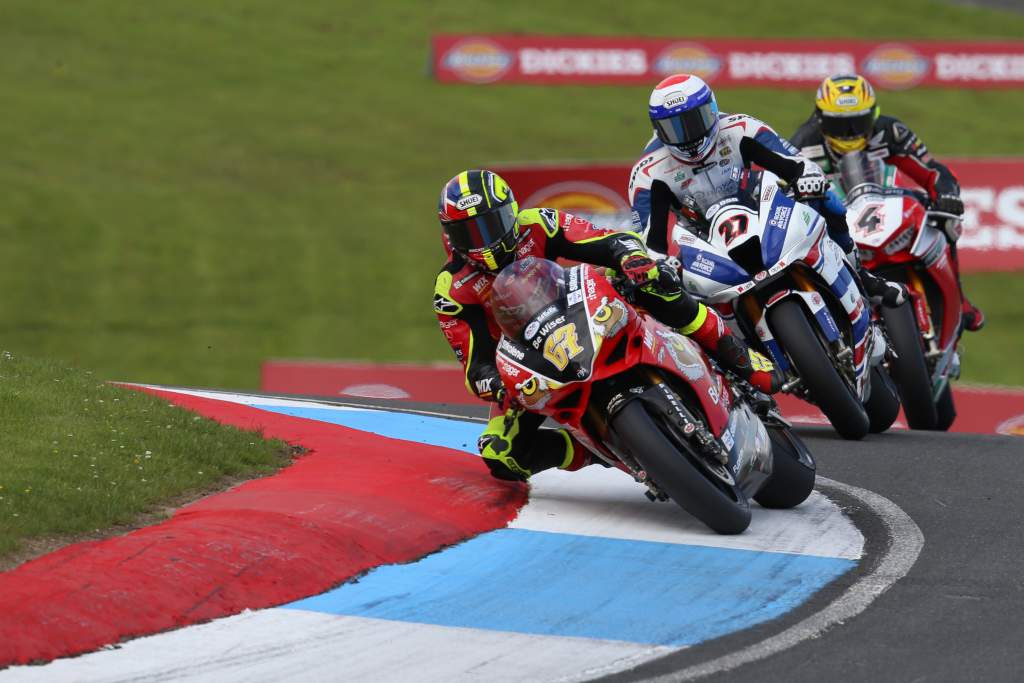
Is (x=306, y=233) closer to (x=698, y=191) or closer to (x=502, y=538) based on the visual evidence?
(x=698, y=191)

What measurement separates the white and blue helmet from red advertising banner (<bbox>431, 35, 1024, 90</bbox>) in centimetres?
1944

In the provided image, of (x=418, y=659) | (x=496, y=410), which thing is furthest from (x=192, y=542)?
(x=496, y=410)

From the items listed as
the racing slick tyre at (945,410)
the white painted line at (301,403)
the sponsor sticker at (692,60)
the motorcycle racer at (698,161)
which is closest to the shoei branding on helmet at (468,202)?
the motorcycle racer at (698,161)

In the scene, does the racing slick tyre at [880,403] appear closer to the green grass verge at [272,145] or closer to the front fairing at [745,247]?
the front fairing at [745,247]

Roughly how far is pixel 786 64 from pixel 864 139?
60.3 ft

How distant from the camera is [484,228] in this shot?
716 centimetres

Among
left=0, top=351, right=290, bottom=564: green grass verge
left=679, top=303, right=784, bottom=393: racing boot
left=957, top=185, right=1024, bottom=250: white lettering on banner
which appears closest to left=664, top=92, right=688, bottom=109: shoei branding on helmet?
left=679, top=303, right=784, bottom=393: racing boot

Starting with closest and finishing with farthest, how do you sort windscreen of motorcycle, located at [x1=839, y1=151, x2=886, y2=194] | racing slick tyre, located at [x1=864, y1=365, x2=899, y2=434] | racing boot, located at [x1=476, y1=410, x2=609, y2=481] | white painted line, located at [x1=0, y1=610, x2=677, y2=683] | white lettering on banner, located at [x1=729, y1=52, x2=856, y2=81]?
white painted line, located at [x1=0, y1=610, x2=677, y2=683]
racing boot, located at [x1=476, y1=410, x2=609, y2=481]
racing slick tyre, located at [x1=864, y1=365, x2=899, y2=434]
windscreen of motorcycle, located at [x1=839, y1=151, x2=886, y2=194]
white lettering on banner, located at [x1=729, y1=52, x2=856, y2=81]

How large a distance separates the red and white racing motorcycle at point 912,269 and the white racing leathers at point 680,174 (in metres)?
1.30

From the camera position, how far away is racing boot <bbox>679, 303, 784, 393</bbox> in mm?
7590

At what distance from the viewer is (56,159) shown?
21859 mm

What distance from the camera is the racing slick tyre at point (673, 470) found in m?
6.39

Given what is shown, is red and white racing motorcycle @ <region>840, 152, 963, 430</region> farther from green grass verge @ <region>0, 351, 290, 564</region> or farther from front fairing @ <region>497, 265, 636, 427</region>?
green grass verge @ <region>0, 351, 290, 564</region>

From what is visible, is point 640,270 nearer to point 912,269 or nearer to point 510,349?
point 510,349
